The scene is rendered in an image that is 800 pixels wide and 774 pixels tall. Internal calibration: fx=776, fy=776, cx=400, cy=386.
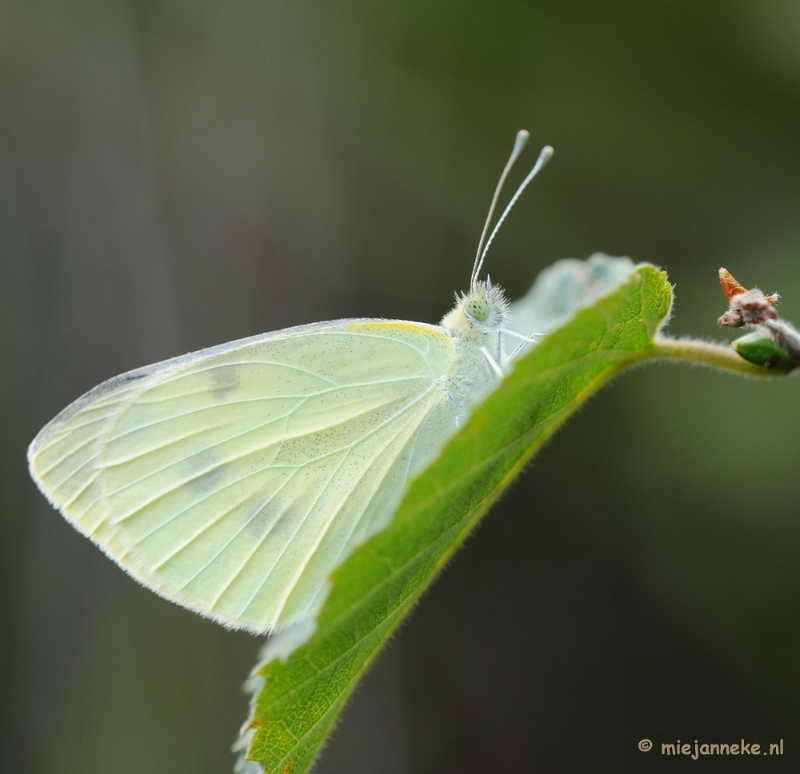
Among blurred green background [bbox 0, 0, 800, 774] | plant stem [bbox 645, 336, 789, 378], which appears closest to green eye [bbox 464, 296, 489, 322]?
plant stem [bbox 645, 336, 789, 378]

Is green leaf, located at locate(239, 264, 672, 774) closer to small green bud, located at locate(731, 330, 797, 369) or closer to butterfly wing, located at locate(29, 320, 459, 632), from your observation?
small green bud, located at locate(731, 330, 797, 369)

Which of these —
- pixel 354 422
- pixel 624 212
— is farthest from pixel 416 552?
pixel 624 212

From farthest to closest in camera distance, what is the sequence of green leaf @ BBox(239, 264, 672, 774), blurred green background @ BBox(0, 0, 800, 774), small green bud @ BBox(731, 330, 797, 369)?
blurred green background @ BBox(0, 0, 800, 774) → small green bud @ BBox(731, 330, 797, 369) → green leaf @ BBox(239, 264, 672, 774)

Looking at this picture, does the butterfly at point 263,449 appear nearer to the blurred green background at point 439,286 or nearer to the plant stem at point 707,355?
the plant stem at point 707,355

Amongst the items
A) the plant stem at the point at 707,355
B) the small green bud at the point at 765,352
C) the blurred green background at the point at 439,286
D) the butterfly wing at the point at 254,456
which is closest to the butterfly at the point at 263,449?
the butterfly wing at the point at 254,456

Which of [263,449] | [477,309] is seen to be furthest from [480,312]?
[263,449]

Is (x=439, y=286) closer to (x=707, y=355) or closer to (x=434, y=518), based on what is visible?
(x=707, y=355)

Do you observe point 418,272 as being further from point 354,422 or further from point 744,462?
point 354,422
